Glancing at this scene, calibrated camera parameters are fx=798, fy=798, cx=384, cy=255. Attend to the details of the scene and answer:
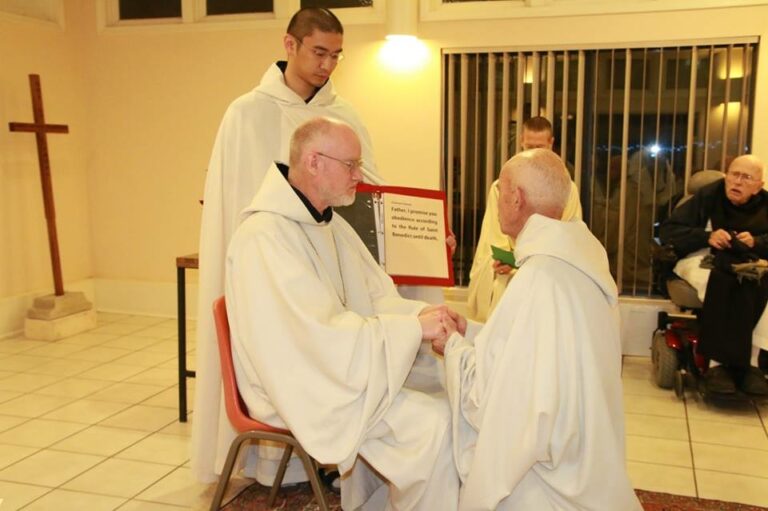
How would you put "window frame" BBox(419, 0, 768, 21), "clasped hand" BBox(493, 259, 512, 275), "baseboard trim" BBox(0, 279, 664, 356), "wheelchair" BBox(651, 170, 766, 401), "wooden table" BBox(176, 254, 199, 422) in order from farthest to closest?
"baseboard trim" BBox(0, 279, 664, 356), "window frame" BBox(419, 0, 768, 21), "wheelchair" BBox(651, 170, 766, 401), "clasped hand" BBox(493, 259, 512, 275), "wooden table" BBox(176, 254, 199, 422)

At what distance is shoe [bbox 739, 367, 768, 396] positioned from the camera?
4.31 metres

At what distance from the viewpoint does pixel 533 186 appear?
228 centimetres

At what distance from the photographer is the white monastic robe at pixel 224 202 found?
10.6ft

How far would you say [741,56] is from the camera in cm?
521

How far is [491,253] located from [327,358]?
8.34 ft

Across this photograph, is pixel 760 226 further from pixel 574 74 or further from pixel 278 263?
pixel 278 263

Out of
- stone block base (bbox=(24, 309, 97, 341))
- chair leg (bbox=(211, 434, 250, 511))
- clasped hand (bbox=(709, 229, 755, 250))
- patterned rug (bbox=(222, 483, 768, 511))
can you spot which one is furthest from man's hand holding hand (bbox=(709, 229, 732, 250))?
stone block base (bbox=(24, 309, 97, 341))

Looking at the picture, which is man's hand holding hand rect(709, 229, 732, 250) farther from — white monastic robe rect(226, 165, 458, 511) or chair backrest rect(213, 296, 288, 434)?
chair backrest rect(213, 296, 288, 434)

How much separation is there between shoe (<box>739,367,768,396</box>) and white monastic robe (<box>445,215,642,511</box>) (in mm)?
2416

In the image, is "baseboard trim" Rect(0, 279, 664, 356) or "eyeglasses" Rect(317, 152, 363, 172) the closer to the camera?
"eyeglasses" Rect(317, 152, 363, 172)

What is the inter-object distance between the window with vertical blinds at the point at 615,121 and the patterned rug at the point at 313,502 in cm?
252

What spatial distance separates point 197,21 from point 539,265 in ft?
16.4

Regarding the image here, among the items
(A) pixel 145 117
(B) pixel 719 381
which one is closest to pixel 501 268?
(B) pixel 719 381

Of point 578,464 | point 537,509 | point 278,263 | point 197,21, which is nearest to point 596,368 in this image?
point 578,464
